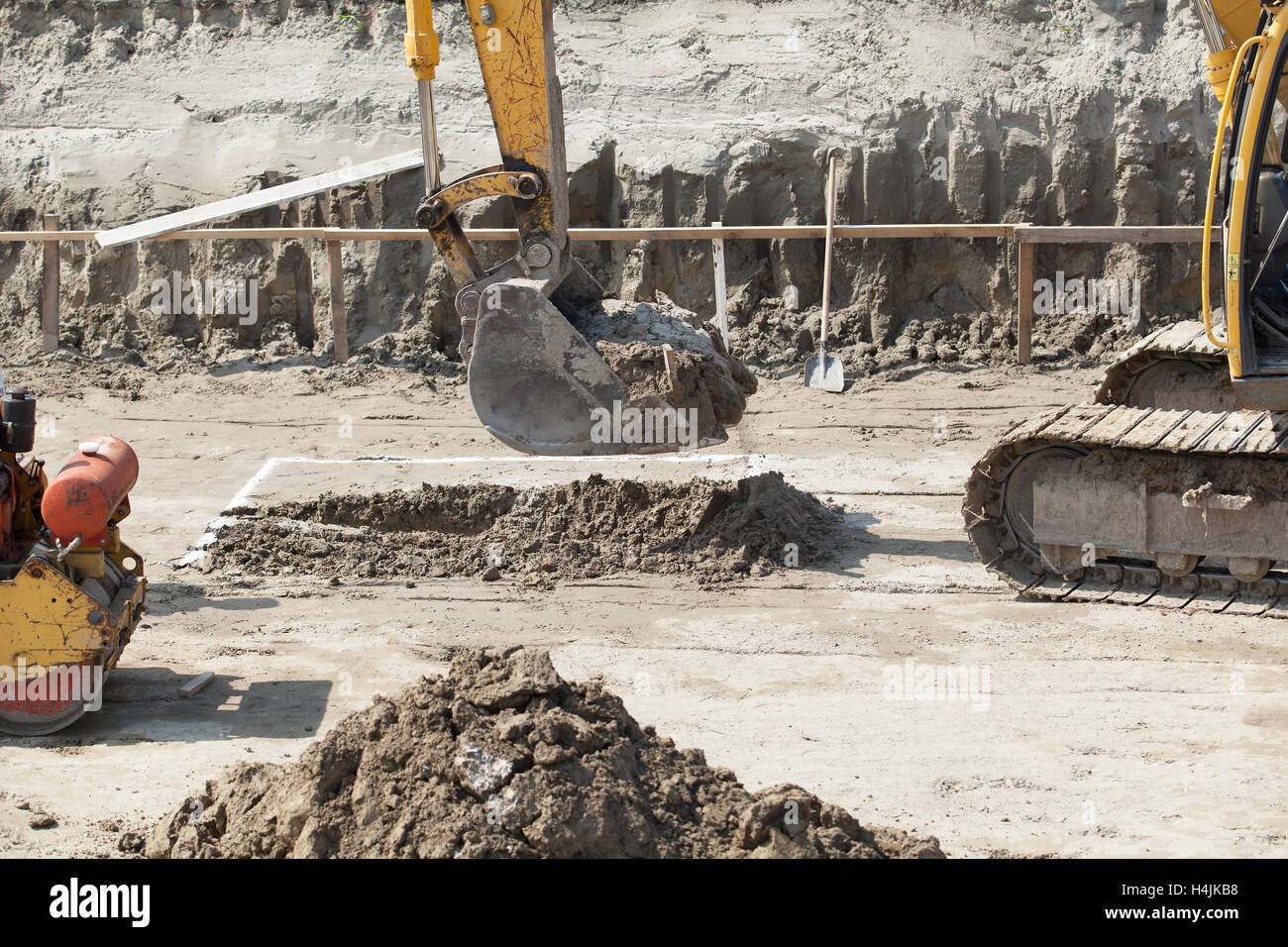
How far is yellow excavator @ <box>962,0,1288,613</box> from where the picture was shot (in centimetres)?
627

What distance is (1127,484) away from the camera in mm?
6914

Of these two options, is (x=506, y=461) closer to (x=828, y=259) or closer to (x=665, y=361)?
(x=665, y=361)

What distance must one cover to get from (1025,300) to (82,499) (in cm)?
931

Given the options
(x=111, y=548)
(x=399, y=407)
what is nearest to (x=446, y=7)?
(x=399, y=407)

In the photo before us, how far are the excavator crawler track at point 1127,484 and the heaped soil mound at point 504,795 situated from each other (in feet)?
11.3

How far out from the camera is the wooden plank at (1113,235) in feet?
39.6

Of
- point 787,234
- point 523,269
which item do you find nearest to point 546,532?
point 523,269

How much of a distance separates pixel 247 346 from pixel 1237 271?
33.5 ft

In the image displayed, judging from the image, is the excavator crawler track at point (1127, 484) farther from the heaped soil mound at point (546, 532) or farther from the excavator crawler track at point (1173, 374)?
the excavator crawler track at point (1173, 374)

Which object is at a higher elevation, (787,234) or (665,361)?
(787,234)

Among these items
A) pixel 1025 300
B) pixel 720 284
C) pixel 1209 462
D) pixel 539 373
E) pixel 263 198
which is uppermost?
pixel 263 198

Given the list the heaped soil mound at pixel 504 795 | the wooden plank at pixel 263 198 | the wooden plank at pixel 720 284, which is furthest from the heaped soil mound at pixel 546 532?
the wooden plank at pixel 263 198

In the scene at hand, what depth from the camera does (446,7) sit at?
15.4m

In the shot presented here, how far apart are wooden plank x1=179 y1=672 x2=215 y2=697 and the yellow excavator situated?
4.04 m
